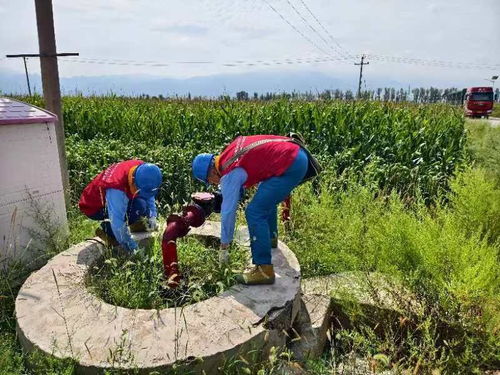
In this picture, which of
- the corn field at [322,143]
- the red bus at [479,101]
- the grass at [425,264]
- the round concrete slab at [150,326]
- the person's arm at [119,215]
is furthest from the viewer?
the red bus at [479,101]

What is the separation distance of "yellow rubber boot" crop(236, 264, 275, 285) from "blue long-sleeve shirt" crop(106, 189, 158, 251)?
99cm

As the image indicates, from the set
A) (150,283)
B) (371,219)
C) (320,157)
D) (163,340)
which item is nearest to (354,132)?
(320,157)

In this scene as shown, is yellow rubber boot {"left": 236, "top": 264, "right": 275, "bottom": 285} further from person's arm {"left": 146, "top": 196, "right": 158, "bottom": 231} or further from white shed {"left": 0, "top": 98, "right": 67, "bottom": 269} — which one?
white shed {"left": 0, "top": 98, "right": 67, "bottom": 269}

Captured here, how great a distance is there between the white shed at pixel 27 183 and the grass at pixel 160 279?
748 mm

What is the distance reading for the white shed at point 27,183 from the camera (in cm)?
323

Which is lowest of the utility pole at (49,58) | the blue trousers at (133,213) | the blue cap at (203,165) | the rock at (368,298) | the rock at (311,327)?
the rock at (311,327)

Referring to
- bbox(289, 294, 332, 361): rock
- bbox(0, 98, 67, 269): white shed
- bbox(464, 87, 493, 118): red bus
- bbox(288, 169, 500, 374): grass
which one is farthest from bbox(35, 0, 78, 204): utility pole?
bbox(464, 87, 493, 118): red bus

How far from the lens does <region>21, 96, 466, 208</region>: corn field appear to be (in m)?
5.42

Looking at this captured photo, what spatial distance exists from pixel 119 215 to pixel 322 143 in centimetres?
418

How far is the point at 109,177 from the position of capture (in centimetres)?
319

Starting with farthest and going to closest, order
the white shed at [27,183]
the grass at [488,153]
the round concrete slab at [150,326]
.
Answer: the grass at [488,153], the white shed at [27,183], the round concrete slab at [150,326]

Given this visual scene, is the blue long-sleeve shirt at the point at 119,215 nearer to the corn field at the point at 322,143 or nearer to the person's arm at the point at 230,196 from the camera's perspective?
the person's arm at the point at 230,196

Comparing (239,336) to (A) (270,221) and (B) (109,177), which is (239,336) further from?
(B) (109,177)

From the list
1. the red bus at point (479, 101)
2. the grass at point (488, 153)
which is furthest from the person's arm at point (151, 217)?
the red bus at point (479, 101)
